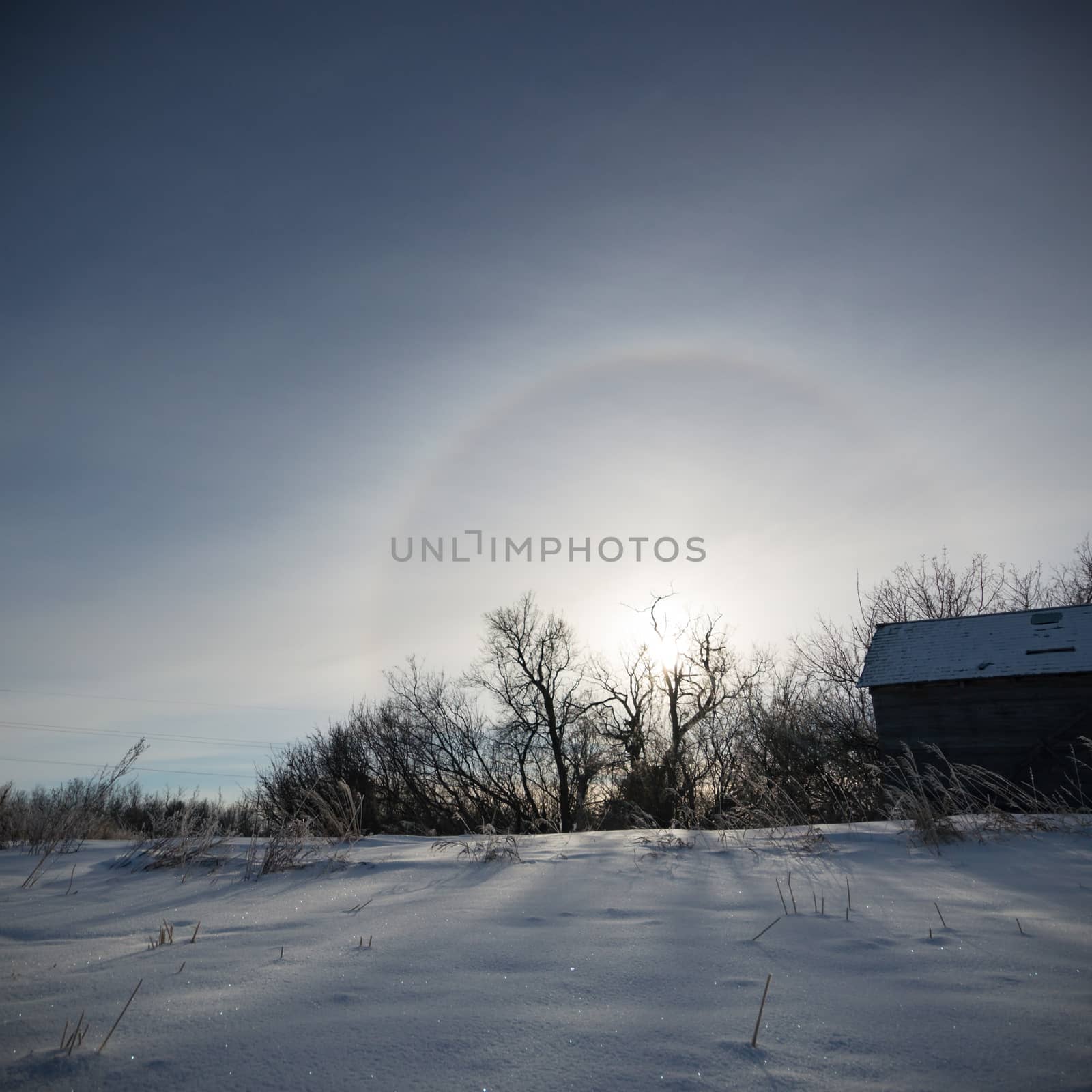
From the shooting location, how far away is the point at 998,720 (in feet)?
51.6

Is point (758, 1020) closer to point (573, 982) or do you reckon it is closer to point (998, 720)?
point (573, 982)

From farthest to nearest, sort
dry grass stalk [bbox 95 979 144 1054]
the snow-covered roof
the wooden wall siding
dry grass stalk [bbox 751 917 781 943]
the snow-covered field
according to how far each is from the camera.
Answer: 1. the snow-covered roof
2. the wooden wall siding
3. dry grass stalk [bbox 751 917 781 943]
4. dry grass stalk [bbox 95 979 144 1054]
5. the snow-covered field

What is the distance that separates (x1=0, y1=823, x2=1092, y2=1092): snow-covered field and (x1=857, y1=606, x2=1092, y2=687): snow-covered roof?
14352 millimetres

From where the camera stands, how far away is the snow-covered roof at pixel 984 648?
1554cm

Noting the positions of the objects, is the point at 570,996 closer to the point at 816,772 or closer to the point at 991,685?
the point at 991,685

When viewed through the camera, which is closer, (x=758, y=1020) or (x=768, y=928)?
(x=758, y=1020)

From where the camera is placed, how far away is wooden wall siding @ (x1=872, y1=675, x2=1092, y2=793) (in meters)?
15.1

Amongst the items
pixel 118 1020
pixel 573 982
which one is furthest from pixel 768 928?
pixel 118 1020

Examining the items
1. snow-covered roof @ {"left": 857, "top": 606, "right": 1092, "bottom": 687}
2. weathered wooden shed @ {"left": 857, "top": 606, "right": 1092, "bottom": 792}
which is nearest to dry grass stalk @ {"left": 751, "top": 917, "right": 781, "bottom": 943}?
weathered wooden shed @ {"left": 857, "top": 606, "right": 1092, "bottom": 792}

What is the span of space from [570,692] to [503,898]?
1052 inches

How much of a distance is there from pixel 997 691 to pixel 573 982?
17.6 meters

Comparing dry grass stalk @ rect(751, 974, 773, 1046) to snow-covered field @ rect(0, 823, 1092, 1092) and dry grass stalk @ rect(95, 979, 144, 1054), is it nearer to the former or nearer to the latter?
snow-covered field @ rect(0, 823, 1092, 1092)

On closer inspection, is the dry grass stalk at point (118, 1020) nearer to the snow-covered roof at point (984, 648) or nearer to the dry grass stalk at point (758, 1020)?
the dry grass stalk at point (758, 1020)

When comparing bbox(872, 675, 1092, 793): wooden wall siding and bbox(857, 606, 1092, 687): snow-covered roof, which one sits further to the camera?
bbox(857, 606, 1092, 687): snow-covered roof
